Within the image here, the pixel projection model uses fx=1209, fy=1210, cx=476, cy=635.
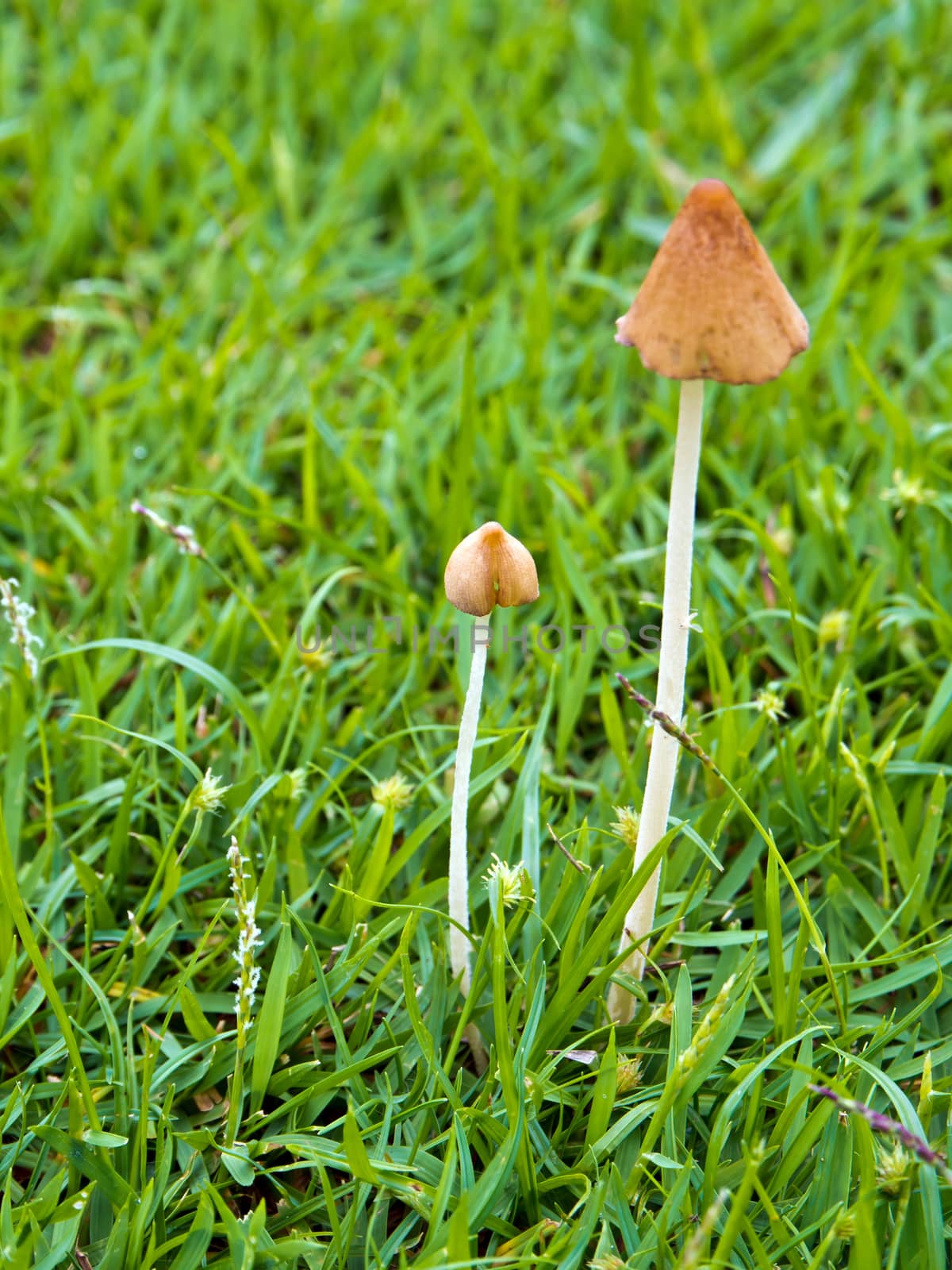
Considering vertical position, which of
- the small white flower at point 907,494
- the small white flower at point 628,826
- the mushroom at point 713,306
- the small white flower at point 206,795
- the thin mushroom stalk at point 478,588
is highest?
the mushroom at point 713,306

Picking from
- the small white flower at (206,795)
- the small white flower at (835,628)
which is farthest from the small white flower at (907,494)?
the small white flower at (206,795)

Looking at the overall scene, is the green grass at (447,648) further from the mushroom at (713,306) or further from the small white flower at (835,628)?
the mushroom at (713,306)

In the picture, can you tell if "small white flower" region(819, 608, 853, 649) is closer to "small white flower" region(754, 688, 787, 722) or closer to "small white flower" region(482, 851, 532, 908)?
"small white flower" region(754, 688, 787, 722)

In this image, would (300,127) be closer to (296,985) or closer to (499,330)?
(499,330)

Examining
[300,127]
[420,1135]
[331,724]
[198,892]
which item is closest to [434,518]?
[331,724]

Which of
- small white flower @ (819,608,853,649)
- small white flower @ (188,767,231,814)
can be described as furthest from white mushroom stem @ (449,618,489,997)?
small white flower @ (819,608,853,649)

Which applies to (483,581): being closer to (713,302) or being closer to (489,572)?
(489,572)
